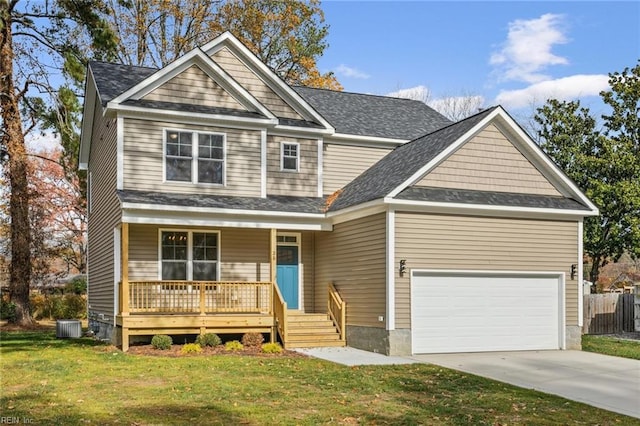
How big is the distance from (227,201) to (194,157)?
1478mm

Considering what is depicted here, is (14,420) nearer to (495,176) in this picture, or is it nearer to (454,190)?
(454,190)

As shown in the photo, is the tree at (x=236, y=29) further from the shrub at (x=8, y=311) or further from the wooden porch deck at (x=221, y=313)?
the wooden porch deck at (x=221, y=313)

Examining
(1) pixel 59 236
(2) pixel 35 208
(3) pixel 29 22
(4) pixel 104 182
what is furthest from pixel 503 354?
(1) pixel 59 236

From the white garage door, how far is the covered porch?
98.7 inches

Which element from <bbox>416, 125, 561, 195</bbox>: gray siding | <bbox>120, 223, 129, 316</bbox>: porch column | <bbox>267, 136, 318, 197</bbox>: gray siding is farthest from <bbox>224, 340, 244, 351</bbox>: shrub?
<bbox>416, 125, 561, 195</bbox>: gray siding

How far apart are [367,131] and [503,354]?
8.35 m

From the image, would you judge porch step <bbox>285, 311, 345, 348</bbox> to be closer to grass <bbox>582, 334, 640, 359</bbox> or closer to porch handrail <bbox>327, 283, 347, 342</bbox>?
porch handrail <bbox>327, 283, 347, 342</bbox>

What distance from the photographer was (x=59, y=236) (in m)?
38.7

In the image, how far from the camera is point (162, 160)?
1678 centimetres

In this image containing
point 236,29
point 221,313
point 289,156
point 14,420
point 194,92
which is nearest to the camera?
point 14,420

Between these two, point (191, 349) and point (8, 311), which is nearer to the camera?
point (191, 349)

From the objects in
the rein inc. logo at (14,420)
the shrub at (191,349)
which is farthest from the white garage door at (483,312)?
the rein inc. logo at (14,420)

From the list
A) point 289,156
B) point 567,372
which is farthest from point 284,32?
point 567,372

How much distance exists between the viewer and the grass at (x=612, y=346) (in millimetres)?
15656
